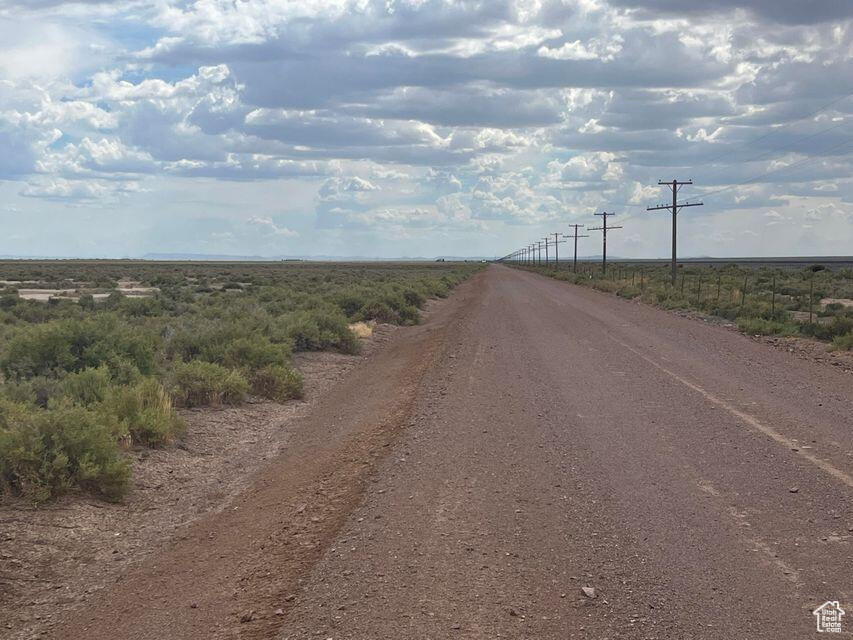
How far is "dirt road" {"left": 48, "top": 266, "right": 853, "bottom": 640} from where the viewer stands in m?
5.44

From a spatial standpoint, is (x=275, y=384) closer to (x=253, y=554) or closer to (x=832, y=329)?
(x=253, y=554)

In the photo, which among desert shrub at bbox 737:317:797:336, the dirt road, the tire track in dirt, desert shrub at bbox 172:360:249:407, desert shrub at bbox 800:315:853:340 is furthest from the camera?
desert shrub at bbox 737:317:797:336

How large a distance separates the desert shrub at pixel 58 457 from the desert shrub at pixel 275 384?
629 cm

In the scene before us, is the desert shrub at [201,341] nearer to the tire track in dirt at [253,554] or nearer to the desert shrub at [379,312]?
the tire track in dirt at [253,554]

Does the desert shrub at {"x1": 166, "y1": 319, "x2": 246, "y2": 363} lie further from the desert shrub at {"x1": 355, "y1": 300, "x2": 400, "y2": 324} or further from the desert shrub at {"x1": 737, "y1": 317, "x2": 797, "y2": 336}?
the desert shrub at {"x1": 737, "y1": 317, "x2": 797, "y2": 336}

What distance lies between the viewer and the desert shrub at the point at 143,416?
36.3 feet

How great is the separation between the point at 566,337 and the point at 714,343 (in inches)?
140

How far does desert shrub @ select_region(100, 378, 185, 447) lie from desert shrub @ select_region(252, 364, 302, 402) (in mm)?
3762

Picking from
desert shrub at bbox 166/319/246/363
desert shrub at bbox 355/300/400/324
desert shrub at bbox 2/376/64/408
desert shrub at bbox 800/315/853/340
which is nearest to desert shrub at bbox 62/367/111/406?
desert shrub at bbox 2/376/64/408

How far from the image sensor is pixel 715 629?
5.09 m

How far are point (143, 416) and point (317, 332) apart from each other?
10896mm

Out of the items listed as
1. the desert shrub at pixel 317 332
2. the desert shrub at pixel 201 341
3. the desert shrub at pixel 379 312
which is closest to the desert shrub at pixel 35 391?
the desert shrub at pixel 201 341

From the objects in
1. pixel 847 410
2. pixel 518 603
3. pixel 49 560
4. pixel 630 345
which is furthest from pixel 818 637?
pixel 630 345

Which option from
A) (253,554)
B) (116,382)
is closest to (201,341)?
(116,382)
